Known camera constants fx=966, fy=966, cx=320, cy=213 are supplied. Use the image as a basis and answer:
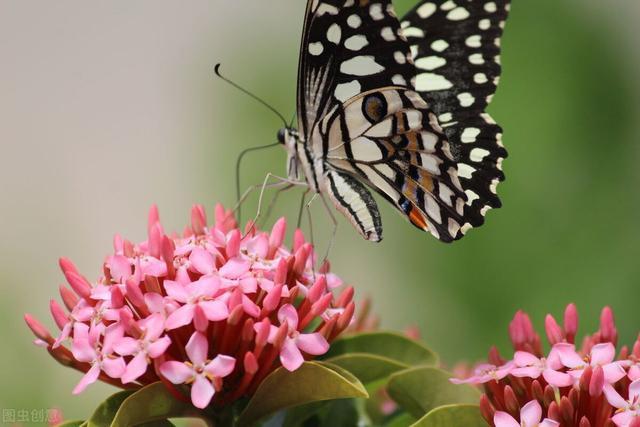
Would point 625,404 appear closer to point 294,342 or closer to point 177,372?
point 294,342

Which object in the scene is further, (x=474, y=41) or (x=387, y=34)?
(x=474, y=41)

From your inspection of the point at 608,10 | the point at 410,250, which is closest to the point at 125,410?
the point at 410,250

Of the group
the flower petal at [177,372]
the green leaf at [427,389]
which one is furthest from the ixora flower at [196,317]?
the green leaf at [427,389]

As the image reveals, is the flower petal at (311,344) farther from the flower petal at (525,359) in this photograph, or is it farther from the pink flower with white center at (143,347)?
the flower petal at (525,359)

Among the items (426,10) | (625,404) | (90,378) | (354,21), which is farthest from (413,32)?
(90,378)

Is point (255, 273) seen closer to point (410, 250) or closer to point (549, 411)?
point (549, 411)

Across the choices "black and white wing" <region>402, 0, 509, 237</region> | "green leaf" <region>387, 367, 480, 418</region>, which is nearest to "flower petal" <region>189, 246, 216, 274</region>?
"green leaf" <region>387, 367, 480, 418</region>
